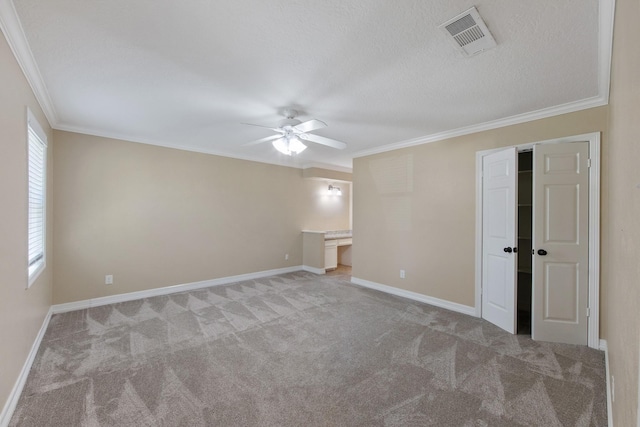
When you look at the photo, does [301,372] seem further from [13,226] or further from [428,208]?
[428,208]

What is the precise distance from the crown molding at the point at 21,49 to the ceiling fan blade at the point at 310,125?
2002 mm

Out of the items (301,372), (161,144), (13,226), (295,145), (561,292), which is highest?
(161,144)

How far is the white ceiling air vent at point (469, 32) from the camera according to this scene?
1610 mm

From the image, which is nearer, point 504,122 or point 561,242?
point 561,242

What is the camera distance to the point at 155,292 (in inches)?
169

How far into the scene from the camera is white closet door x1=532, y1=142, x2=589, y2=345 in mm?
2762

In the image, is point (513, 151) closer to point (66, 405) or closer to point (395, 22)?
point (395, 22)

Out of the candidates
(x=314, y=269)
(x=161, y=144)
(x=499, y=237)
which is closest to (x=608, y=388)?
(x=499, y=237)

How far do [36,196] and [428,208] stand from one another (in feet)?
15.6

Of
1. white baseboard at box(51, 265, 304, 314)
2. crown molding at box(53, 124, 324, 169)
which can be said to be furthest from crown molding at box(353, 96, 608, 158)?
white baseboard at box(51, 265, 304, 314)

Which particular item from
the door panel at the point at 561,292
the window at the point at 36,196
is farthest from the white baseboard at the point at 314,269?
the window at the point at 36,196

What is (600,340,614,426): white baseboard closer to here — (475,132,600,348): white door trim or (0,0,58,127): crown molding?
(475,132,600,348): white door trim

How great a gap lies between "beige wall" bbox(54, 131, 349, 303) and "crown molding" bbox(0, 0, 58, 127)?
118 centimetres

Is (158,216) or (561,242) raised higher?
(158,216)
